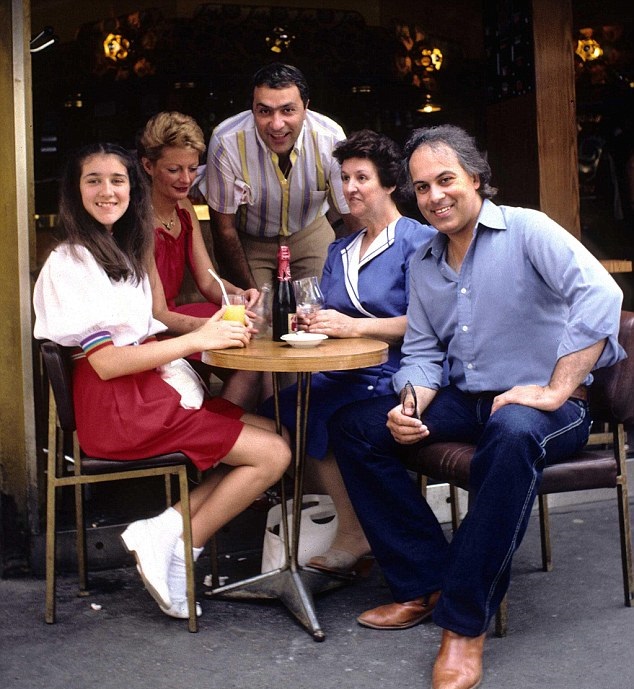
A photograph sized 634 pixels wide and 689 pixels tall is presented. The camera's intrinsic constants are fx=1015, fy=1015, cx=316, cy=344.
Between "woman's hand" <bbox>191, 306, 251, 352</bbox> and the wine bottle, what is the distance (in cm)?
27

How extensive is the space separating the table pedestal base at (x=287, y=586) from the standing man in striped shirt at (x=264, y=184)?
1326 mm

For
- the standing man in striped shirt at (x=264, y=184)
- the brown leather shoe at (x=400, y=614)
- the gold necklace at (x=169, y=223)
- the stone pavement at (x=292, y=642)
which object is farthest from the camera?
the standing man in striped shirt at (x=264, y=184)

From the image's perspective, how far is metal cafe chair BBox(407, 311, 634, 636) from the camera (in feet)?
10.0

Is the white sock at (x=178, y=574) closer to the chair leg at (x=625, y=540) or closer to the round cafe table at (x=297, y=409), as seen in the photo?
the round cafe table at (x=297, y=409)

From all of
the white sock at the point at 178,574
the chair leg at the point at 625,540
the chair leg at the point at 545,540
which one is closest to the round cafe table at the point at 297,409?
the white sock at the point at 178,574

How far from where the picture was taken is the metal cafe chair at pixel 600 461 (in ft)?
10.0

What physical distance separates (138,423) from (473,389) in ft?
3.50

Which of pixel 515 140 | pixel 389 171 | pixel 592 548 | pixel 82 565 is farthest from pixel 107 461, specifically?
pixel 515 140

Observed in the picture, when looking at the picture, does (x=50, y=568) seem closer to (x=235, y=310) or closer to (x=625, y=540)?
(x=235, y=310)

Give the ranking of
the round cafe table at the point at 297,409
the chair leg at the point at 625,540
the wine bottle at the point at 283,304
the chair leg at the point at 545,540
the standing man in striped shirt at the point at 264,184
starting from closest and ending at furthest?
the round cafe table at the point at 297,409
the chair leg at the point at 625,540
the wine bottle at the point at 283,304
the chair leg at the point at 545,540
the standing man in striped shirt at the point at 264,184

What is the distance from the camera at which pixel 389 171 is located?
362 cm

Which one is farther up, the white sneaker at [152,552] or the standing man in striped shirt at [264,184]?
the standing man in striped shirt at [264,184]

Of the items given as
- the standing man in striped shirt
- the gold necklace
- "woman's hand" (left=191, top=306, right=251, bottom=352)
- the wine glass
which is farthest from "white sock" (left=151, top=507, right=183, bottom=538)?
the standing man in striped shirt

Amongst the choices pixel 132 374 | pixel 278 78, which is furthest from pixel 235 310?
pixel 278 78
